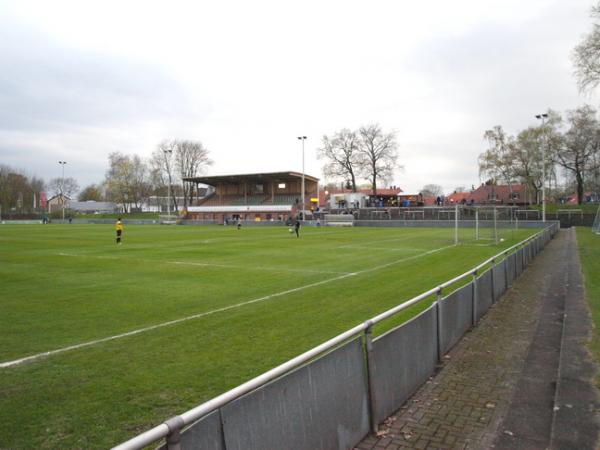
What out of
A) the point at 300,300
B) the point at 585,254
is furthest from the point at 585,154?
the point at 300,300

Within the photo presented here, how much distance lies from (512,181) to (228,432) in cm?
8131

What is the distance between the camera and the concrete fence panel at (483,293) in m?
8.92

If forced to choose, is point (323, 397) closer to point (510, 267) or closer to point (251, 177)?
point (510, 267)

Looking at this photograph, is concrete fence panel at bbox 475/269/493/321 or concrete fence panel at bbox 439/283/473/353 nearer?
concrete fence panel at bbox 439/283/473/353

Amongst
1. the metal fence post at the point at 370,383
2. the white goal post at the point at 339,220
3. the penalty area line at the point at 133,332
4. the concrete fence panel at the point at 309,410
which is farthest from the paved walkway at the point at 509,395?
the white goal post at the point at 339,220

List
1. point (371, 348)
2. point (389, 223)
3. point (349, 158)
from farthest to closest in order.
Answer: point (349, 158) → point (389, 223) → point (371, 348)

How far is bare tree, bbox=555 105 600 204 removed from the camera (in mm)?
61656

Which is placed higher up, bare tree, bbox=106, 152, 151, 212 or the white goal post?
bare tree, bbox=106, 152, 151, 212

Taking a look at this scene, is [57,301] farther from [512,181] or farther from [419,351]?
[512,181]

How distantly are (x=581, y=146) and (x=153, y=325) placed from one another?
70955 millimetres

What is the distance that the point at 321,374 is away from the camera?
3750 millimetres

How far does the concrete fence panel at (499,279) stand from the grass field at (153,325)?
75.8 inches

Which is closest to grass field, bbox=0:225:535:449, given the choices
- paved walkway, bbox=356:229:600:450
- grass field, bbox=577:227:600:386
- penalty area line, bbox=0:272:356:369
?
penalty area line, bbox=0:272:356:369

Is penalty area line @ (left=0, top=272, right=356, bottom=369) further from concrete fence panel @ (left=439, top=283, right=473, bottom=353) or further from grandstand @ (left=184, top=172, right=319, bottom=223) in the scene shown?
grandstand @ (left=184, top=172, right=319, bottom=223)
